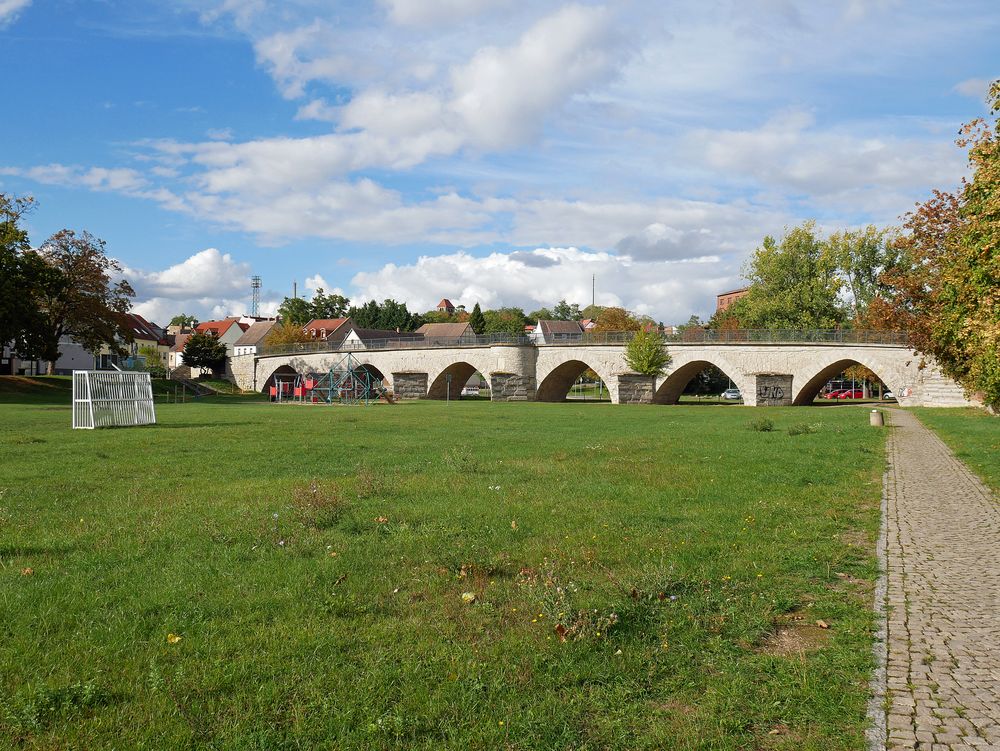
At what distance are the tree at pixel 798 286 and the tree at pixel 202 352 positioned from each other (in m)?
64.9

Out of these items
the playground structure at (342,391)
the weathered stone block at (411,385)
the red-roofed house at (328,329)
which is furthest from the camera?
the red-roofed house at (328,329)

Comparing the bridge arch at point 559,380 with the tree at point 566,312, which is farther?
the tree at point 566,312

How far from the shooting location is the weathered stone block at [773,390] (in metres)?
50.4

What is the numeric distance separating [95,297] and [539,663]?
64.9m

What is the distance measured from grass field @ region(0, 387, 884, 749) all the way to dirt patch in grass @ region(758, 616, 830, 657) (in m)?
0.02

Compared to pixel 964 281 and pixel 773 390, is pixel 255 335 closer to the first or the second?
pixel 773 390

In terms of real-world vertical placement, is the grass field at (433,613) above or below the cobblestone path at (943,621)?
above

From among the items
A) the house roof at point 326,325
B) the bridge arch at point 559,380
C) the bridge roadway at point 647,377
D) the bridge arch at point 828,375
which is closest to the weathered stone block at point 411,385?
the bridge roadway at point 647,377

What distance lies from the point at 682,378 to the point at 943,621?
5320 centimetres

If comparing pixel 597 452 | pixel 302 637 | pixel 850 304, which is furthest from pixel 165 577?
pixel 850 304

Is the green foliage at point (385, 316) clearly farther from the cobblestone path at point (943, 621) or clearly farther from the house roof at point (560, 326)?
the cobblestone path at point (943, 621)

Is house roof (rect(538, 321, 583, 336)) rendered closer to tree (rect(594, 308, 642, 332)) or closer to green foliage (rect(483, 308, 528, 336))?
green foliage (rect(483, 308, 528, 336))

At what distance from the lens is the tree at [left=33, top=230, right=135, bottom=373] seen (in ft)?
194

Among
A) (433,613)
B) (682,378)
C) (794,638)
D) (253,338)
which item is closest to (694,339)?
(682,378)
